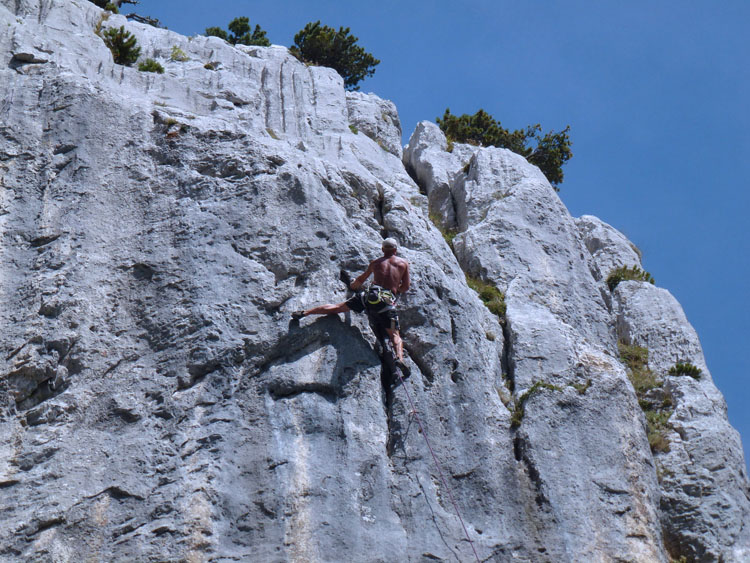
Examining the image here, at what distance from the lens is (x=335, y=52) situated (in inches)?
1050

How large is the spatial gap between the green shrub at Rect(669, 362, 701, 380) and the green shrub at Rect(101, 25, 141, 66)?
12.5 metres

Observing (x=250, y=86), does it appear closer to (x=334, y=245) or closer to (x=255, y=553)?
(x=334, y=245)

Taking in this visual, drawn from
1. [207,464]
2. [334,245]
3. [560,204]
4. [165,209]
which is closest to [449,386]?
[334,245]

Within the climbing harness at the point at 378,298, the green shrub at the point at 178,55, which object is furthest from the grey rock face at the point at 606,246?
the green shrub at the point at 178,55

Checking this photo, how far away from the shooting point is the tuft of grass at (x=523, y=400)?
13.7m

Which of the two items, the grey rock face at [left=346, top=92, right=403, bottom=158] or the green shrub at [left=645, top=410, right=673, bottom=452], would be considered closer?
the green shrub at [left=645, top=410, right=673, bottom=452]

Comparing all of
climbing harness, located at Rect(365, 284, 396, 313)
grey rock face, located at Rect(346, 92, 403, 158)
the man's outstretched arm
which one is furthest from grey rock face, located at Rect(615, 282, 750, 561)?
grey rock face, located at Rect(346, 92, 403, 158)

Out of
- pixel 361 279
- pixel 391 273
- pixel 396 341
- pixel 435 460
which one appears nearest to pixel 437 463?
pixel 435 460

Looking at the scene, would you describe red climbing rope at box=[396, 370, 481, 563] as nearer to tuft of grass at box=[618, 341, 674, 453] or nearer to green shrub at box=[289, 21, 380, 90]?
tuft of grass at box=[618, 341, 674, 453]

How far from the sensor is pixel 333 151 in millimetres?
18172

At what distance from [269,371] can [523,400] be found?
393 cm

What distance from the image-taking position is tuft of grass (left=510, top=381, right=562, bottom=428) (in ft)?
45.0

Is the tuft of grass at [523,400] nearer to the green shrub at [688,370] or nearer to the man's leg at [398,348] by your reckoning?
the man's leg at [398,348]

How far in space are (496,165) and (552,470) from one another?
882 centimetres
